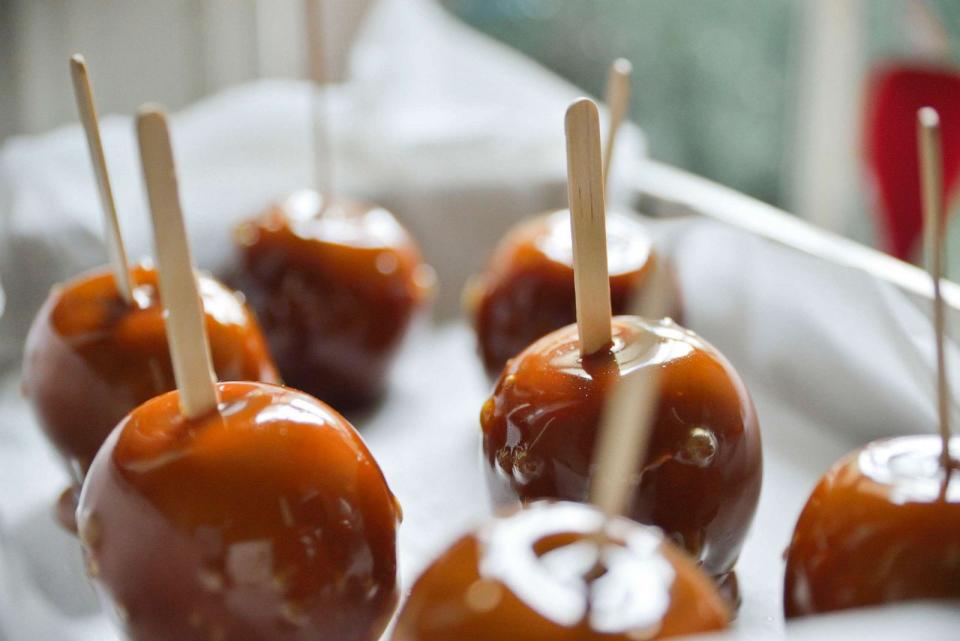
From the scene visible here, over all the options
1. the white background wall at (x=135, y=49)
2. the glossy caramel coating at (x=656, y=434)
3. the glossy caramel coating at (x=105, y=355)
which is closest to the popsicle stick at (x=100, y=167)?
the glossy caramel coating at (x=105, y=355)

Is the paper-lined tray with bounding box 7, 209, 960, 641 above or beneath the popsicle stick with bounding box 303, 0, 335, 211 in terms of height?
beneath

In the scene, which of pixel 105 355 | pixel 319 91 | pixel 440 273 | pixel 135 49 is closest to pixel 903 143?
pixel 440 273

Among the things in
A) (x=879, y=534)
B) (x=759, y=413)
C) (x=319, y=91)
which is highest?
(x=319, y=91)

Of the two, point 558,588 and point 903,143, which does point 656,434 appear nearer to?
point 558,588

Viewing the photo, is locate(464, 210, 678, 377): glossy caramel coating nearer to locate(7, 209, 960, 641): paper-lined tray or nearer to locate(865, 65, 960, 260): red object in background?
locate(7, 209, 960, 641): paper-lined tray

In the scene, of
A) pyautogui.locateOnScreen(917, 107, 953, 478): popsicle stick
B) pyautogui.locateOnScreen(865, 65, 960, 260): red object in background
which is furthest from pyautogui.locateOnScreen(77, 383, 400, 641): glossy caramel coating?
pyautogui.locateOnScreen(865, 65, 960, 260): red object in background

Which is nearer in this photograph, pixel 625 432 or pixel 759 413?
pixel 625 432

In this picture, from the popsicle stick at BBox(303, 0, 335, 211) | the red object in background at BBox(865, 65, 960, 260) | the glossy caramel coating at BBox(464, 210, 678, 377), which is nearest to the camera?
the glossy caramel coating at BBox(464, 210, 678, 377)
